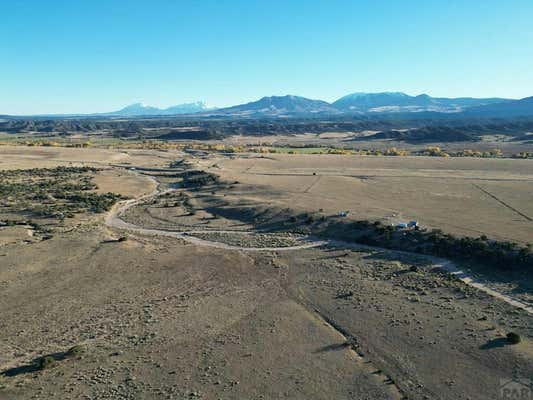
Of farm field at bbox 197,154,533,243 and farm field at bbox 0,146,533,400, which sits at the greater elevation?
farm field at bbox 197,154,533,243

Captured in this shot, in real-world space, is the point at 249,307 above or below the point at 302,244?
below

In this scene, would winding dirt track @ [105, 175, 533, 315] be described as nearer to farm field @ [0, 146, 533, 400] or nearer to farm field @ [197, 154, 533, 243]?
farm field @ [0, 146, 533, 400]

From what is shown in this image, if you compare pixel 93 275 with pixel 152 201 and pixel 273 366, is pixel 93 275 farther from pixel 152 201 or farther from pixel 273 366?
pixel 152 201

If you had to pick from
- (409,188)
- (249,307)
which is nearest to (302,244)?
(249,307)

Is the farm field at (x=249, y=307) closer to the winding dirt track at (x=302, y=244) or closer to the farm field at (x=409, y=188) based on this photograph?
the winding dirt track at (x=302, y=244)

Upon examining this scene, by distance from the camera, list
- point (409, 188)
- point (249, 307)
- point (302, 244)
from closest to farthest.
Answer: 1. point (249, 307)
2. point (302, 244)
3. point (409, 188)

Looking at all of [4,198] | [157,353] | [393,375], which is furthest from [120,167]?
[393,375]

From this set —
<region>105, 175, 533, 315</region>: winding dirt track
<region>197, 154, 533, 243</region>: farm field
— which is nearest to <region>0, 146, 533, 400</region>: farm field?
<region>105, 175, 533, 315</region>: winding dirt track

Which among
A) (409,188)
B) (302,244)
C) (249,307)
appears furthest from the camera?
(409,188)

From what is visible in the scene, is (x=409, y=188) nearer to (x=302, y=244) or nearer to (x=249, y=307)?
(x=302, y=244)

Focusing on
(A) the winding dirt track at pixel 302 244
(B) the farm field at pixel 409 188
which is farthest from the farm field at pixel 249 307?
(B) the farm field at pixel 409 188
